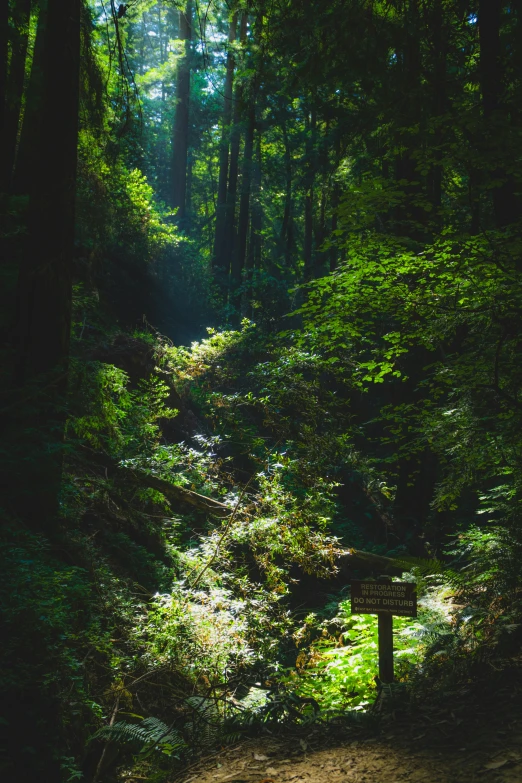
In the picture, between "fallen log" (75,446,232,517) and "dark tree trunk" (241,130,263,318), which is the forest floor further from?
"dark tree trunk" (241,130,263,318)

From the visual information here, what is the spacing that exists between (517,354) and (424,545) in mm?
6033

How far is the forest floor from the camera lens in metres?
2.82

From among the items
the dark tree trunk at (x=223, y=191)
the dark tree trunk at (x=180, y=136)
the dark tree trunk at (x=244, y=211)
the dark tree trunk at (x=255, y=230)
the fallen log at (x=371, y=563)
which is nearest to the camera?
the fallen log at (x=371, y=563)

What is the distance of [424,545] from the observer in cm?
1027

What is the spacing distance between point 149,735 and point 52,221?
5038 mm

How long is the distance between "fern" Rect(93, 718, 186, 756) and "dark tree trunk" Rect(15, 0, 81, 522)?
299 cm

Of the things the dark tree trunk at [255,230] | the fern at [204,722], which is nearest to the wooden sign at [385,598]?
the fern at [204,722]

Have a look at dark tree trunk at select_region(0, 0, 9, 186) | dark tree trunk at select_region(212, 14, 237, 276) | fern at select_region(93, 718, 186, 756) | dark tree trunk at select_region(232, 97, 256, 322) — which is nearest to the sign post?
fern at select_region(93, 718, 186, 756)

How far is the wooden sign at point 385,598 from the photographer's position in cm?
442

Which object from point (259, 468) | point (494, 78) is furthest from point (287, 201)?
point (494, 78)

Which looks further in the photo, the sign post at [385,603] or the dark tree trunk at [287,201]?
the dark tree trunk at [287,201]

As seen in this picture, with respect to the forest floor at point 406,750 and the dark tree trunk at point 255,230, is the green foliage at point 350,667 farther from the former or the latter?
the dark tree trunk at point 255,230

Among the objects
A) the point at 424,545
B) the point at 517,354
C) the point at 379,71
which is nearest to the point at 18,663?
the point at 517,354

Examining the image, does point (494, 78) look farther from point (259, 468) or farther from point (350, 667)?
point (259, 468)
